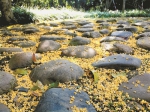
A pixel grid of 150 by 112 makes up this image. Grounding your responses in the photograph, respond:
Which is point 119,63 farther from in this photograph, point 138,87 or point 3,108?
point 3,108

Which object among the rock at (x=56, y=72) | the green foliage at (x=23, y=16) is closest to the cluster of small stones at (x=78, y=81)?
the rock at (x=56, y=72)

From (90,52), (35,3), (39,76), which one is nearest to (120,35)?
(90,52)

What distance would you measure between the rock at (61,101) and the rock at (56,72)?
273 mm

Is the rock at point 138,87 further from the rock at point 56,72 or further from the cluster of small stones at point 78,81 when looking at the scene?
the rock at point 56,72

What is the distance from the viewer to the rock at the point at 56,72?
212 cm

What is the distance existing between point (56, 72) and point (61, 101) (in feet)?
1.64

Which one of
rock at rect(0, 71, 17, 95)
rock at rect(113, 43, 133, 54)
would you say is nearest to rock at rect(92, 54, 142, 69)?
rock at rect(113, 43, 133, 54)

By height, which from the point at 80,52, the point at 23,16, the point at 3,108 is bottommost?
the point at 3,108

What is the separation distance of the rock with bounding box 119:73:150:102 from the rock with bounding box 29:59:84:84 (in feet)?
1.55

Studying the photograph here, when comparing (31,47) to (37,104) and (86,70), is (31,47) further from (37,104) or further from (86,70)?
(37,104)

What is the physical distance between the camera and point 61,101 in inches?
66.2

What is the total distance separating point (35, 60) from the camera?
268cm

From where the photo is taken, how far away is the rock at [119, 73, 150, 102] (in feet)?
6.07

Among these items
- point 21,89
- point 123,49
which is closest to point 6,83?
point 21,89
